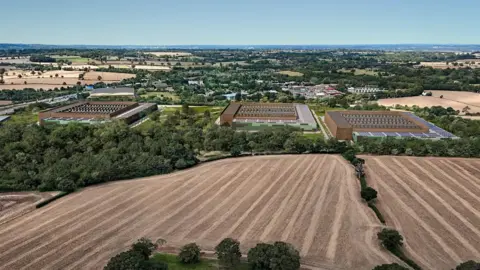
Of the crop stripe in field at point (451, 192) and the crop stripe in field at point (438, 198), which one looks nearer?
the crop stripe in field at point (438, 198)

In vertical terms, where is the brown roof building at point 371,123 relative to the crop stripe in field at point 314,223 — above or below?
above

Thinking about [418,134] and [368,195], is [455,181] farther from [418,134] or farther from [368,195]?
[418,134]

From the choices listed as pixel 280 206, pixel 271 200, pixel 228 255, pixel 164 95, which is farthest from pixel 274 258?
pixel 164 95

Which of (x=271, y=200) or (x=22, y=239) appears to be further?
(x=271, y=200)

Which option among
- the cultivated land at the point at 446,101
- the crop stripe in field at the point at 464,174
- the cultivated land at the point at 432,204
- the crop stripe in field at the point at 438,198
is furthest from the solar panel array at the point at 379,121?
the cultivated land at the point at 446,101

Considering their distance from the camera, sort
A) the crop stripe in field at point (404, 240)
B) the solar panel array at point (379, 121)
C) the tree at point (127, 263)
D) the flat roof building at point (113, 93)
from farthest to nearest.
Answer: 1. the flat roof building at point (113, 93)
2. the solar panel array at point (379, 121)
3. the crop stripe in field at point (404, 240)
4. the tree at point (127, 263)

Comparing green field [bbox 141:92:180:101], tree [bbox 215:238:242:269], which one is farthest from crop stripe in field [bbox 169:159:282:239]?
green field [bbox 141:92:180:101]

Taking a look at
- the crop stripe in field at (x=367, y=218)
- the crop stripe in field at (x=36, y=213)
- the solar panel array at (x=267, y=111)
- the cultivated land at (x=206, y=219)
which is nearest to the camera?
the crop stripe in field at (x=367, y=218)

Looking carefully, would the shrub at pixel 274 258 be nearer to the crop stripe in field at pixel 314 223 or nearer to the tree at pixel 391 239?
the crop stripe in field at pixel 314 223

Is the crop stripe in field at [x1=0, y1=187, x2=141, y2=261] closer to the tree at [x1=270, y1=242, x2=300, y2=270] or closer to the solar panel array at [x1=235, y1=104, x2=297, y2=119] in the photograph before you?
the tree at [x1=270, y1=242, x2=300, y2=270]
